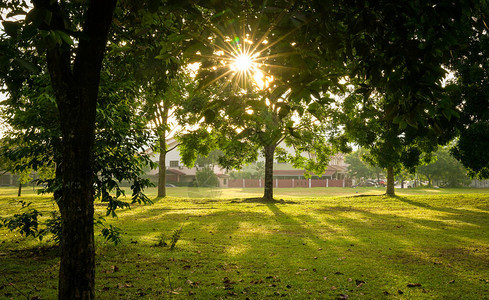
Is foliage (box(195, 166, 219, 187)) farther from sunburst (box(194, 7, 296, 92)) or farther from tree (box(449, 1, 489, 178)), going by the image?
sunburst (box(194, 7, 296, 92))

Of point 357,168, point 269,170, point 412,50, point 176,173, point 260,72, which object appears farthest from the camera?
point 357,168

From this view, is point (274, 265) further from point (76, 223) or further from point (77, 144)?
point (77, 144)

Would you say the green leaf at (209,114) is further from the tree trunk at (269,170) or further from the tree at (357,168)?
the tree at (357,168)

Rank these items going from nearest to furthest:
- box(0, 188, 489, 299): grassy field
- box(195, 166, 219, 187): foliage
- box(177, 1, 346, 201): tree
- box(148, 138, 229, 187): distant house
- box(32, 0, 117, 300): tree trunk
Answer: box(177, 1, 346, 201): tree < box(32, 0, 117, 300): tree trunk < box(0, 188, 489, 299): grassy field < box(195, 166, 219, 187): foliage < box(148, 138, 229, 187): distant house

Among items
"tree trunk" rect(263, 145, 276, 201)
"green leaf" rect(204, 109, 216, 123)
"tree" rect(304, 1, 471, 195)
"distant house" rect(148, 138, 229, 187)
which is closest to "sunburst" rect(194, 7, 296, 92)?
"green leaf" rect(204, 109, 216, 123)

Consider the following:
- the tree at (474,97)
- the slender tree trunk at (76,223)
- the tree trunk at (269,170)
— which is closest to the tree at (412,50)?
the slender tree trunk at (76,223)

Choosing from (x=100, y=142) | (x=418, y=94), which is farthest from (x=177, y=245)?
(x=418, y=94)

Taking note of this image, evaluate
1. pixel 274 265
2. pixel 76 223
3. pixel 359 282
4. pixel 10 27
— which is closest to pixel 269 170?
pixel 274 265

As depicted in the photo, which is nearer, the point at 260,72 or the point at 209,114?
the point at 209,114

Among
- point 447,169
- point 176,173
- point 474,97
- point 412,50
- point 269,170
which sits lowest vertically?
point 176,173

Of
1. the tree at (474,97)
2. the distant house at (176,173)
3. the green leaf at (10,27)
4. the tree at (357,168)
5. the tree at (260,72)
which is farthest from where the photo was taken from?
the tree at (357,168)

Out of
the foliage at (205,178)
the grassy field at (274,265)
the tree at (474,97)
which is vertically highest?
the tree at (474,97)

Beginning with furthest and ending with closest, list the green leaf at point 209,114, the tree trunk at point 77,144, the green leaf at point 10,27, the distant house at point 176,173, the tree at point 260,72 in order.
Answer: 1. the distant house at point 176,173
2. the tree trunk at point 77,144
3. the green leaf at point 209,114
4. the tree at point 260,72
5. the green leaf at point 10,27

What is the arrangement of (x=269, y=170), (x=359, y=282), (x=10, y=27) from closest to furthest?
(x=10, y=27) → (x=359, y=282) → (x=269, y=170)
